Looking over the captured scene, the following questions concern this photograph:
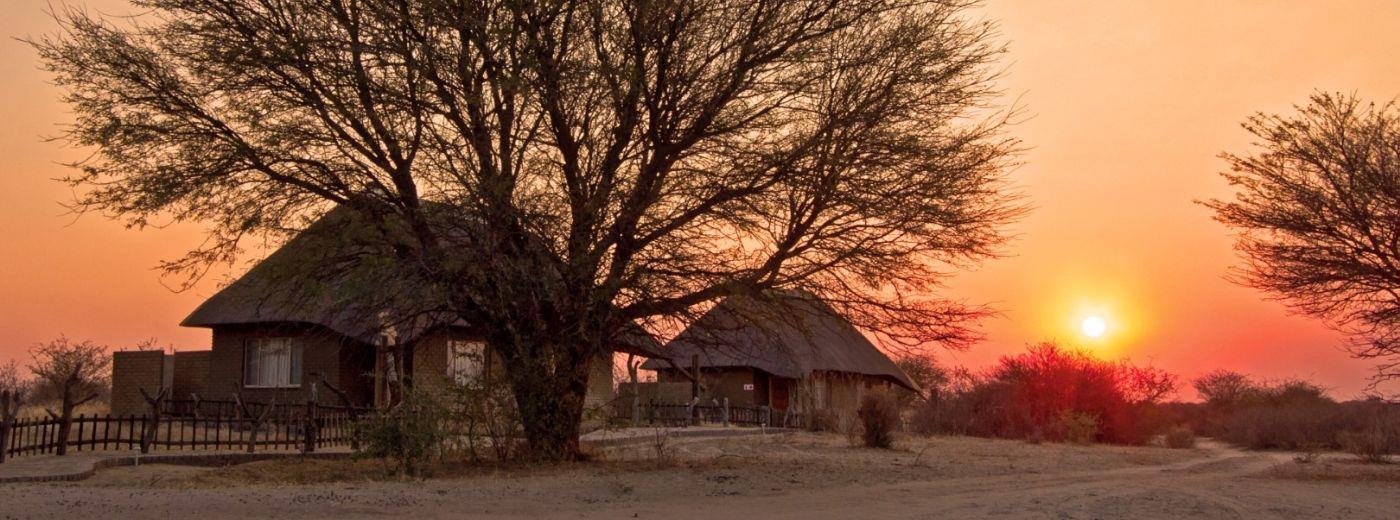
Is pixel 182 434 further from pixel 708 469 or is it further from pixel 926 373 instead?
pixel 926 373

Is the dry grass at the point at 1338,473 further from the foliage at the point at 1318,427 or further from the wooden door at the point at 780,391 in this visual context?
the wooden door at the point at 780,391

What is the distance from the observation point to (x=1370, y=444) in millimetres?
25906

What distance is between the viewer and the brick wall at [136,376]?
3028cm

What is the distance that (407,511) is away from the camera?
11727mm

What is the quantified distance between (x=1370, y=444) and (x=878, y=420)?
10981 mm

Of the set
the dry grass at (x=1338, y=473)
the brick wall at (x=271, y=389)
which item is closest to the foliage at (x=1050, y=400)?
the dry grass at (x=1338, y=473)

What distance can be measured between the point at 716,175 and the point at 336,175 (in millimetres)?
5314

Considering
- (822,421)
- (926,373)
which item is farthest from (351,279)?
(926,373)

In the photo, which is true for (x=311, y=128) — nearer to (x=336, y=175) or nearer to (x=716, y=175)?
(x=336, y=175)

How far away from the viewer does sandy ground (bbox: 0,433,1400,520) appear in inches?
463

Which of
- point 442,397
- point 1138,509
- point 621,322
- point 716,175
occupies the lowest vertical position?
point 1138,509

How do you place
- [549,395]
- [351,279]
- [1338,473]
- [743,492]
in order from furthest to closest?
[1338,473] → [549,395] → [351,279] → [743,492]

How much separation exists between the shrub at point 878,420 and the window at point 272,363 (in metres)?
14.7

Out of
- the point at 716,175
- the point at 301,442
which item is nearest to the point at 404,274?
the point at 716,175
